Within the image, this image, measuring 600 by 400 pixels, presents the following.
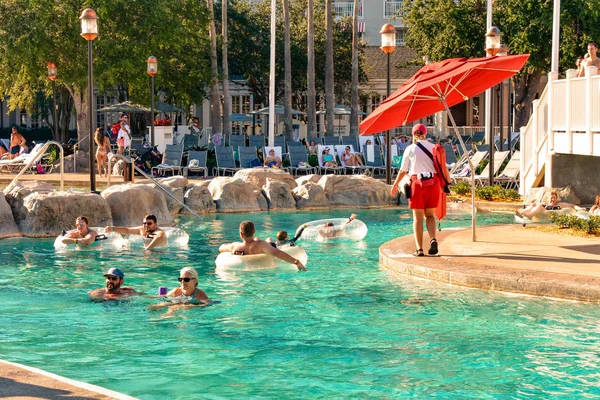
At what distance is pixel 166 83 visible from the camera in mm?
38344

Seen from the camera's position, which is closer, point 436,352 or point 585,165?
point 436,352

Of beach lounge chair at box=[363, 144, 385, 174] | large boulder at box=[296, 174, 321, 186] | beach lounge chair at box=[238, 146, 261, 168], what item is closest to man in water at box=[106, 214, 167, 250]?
large boulder at box=[296, 174, 321, 186]

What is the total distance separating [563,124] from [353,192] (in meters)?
5.66

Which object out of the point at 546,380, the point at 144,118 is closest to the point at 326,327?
the point at 546,380

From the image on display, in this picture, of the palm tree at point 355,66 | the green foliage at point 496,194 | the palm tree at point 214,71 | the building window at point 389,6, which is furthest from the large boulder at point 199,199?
the building window at point 389,6

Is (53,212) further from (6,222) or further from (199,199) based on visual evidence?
(199,199)

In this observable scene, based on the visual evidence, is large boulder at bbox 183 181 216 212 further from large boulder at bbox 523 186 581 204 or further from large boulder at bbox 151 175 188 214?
large boulder at bbox 523 186 581 204

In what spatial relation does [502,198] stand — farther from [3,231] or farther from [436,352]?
[436,352]

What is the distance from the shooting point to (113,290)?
38.7ft

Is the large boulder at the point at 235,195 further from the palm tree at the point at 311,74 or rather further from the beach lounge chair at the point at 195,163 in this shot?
the palm tree at the point at 311,74

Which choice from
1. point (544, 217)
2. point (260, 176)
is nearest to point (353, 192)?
point (260, 176)

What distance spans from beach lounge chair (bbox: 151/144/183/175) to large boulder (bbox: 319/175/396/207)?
6.96m

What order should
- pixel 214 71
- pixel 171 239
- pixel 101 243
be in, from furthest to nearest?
pixel 214 71 < pixel 171 239 < pixel 101 243

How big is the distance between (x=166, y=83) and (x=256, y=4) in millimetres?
20376
